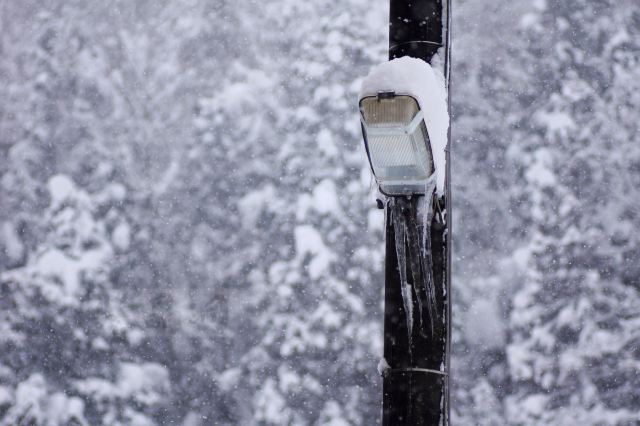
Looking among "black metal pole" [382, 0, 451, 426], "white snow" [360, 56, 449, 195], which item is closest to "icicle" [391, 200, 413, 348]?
"black metal pole" [382, 0, 451, 426]

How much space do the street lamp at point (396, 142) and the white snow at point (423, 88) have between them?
18mm

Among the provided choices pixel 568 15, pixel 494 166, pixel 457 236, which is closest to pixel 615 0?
pixel 568 15

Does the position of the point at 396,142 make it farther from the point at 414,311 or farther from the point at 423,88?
the point at 414,311

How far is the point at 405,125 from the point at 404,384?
60cm

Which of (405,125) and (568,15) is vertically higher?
(568,15)

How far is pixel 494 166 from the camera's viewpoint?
15953mm

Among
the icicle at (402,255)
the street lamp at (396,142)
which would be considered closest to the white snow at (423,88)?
the street lamp at (396,142)

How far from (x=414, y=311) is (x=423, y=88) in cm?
53

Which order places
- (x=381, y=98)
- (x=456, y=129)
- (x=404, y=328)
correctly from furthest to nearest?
1. (x=456, y=129)
2. (x=404, y=328)
3. (x=381, y=98)

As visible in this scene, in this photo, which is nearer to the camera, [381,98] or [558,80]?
[381,98]

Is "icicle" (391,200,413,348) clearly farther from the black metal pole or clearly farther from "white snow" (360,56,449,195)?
"white snow" (360,56,449,195)

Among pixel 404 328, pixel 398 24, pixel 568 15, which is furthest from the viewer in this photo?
pixel 568 15

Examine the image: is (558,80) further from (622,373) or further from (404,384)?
(404,384)

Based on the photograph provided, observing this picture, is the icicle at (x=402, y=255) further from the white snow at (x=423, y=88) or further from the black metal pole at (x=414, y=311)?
the white snow at (x=423, y=88)
